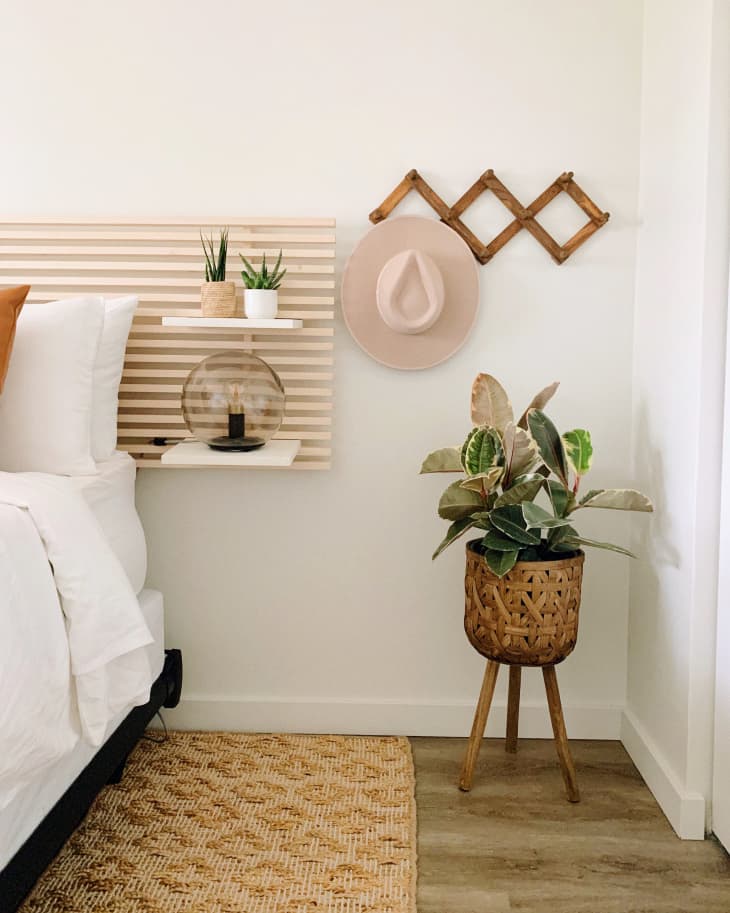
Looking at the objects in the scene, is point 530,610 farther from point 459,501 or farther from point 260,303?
point 260,303

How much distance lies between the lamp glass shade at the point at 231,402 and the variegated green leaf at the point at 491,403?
527mm

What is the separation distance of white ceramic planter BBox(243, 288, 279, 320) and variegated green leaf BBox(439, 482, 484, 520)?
67 cm

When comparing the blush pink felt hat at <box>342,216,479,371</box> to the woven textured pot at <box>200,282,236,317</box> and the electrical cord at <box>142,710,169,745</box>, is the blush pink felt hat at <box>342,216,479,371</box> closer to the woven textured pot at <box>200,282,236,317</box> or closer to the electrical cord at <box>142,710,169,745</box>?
the woven textured pot at <box>200,282,236,317</box>

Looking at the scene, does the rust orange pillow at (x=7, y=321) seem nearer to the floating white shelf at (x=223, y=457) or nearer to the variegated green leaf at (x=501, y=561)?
the floating white shelf at (x=223, y=457)

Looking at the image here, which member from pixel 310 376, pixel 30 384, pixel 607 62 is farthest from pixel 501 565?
pixel 607 62

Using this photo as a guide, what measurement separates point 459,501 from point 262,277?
0.79 metres

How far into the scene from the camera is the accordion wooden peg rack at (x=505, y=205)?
8.40 feet

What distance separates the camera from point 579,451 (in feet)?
7.61

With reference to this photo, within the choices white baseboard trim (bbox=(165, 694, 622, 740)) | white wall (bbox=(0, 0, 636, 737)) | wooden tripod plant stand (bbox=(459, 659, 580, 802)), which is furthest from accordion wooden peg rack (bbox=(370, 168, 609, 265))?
white baseboard trim (bbox=(165, 694, 622, 740))

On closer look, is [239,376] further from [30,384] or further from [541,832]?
[541,832]

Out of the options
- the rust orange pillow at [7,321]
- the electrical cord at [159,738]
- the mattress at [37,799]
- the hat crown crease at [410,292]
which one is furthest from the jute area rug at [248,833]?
the hat crown crease at [410,292]

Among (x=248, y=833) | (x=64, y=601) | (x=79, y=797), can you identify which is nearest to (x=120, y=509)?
(x=64, y=601)

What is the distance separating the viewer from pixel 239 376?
7.89ft

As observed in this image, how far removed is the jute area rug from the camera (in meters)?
1.92
